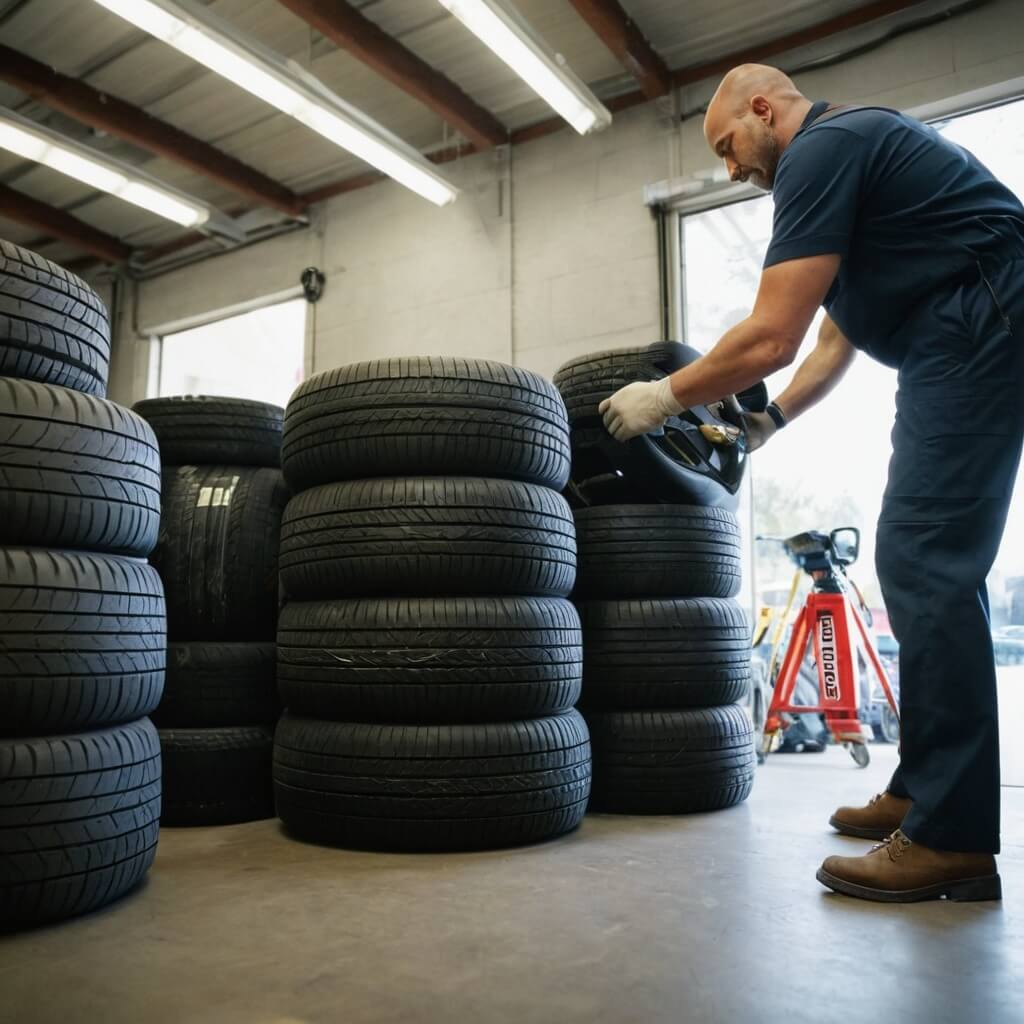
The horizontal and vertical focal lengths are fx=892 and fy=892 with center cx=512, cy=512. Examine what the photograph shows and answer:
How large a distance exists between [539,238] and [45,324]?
4.73m

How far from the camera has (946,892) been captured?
5.18 ft

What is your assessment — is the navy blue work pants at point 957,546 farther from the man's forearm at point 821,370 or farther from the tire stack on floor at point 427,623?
the tire stack on floor at point 427,623

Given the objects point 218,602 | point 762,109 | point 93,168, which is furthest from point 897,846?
point 93,168

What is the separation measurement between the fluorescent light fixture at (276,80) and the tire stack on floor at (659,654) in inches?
121

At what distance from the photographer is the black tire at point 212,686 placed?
2.34 meters

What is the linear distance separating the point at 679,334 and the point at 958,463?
384cm

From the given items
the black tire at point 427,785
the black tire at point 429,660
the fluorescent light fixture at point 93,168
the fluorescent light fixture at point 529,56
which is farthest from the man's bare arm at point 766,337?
the fluorescent light fixture at point 93,168

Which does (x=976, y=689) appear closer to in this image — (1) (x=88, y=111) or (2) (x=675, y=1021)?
(2) (x=675, y=1021)

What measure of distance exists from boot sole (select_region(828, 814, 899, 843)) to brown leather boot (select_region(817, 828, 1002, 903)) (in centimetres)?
46

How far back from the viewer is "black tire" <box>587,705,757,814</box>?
247 cm

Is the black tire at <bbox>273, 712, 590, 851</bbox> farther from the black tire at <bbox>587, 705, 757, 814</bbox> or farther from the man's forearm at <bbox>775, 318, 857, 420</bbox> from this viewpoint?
the man's forearm at <bbox>775, 318, 857, 420</bbox>

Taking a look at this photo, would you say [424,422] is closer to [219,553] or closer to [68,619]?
[219,553]

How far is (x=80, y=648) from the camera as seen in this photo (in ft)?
4.83

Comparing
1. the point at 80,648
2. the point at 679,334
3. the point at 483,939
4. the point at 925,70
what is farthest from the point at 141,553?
the point at 925,70
